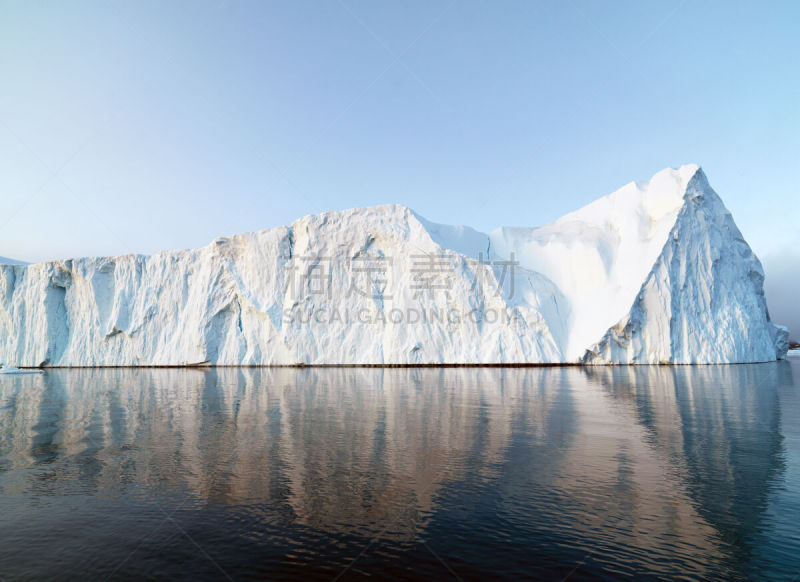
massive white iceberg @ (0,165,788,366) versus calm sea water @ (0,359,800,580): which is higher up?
massive white iceberg @ (0,165,788,366)

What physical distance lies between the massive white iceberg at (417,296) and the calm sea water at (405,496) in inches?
941

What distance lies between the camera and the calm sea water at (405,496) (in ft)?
15.2

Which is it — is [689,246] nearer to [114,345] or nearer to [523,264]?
[523,264]

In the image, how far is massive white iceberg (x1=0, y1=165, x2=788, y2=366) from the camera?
117ft

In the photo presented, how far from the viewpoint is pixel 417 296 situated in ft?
125

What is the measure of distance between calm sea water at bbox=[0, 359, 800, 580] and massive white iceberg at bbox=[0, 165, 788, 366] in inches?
941

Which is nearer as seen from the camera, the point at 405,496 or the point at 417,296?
the point at 405,496

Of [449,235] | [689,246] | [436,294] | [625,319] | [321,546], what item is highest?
[449,235]

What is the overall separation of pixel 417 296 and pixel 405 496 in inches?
1250

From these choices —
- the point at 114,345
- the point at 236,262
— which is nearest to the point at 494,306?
the point at 236,262

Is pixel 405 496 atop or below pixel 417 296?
below

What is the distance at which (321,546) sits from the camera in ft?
16.3

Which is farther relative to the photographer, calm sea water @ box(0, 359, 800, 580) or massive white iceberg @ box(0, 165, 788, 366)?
massive white iceberg @ box(0, 165, 788, 366)

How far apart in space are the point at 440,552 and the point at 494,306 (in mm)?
33171
